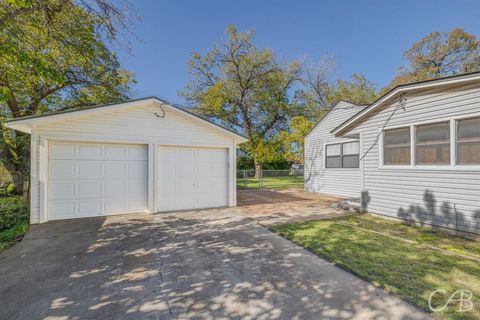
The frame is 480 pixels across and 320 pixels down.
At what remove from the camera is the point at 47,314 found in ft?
8.10

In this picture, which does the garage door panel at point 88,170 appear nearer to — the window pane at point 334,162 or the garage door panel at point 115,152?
the garage door panel at point 115,152

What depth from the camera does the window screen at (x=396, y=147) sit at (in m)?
6.05

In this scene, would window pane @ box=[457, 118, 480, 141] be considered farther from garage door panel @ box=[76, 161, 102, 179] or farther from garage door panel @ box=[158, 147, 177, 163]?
garage door panel @ box=[76, 161, 102, 179]

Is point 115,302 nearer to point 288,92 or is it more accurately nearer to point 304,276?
point 304,276

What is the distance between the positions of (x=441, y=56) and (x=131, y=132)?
1133 inches

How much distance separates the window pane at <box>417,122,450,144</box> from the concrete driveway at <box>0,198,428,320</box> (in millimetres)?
4323

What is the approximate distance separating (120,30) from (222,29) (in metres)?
15.0

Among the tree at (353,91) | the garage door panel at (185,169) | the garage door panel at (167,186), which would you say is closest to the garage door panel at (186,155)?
the garage door panel at (185,169)

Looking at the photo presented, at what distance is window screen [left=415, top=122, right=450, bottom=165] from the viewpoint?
5211 millimetres

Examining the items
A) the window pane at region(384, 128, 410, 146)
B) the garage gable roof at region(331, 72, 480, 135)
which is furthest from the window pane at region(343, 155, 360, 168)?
the window pane at region(384, 128, 410, 146)

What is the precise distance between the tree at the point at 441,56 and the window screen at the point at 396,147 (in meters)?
19.9

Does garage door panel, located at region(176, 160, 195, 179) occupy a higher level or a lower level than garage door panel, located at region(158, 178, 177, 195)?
higher

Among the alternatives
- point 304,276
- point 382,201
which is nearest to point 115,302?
point 304,276

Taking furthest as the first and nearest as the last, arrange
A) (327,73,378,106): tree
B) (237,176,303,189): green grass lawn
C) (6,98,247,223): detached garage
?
(327,73,378,106): tree < (237,176,303,189): green grass lawn < (6,98,247,223): detached garage
